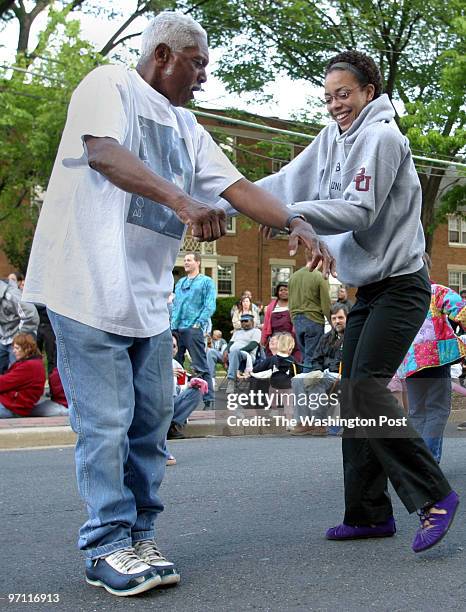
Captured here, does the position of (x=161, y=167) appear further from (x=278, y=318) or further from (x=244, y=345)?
(x=244, y=345)

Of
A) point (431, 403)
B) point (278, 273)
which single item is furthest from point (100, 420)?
point (278, 273)

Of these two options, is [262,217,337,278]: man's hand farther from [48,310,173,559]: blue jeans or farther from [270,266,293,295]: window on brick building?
[270,266,293,295]: window on brick building

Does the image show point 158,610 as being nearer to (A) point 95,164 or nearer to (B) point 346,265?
(A) point 95,164

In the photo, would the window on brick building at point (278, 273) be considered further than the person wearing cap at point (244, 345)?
Yes

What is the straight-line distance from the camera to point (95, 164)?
319 cm

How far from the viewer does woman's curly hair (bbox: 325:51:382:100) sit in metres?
4.27

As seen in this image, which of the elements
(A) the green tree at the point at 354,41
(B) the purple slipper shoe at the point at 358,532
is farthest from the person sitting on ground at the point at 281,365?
(A) the green tree at the point at 354,41

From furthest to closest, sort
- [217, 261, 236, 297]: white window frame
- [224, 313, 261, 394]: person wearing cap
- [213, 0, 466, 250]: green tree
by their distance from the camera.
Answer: [217, 261, 236, 297]: white window frame, [213, 0, 466, 250]: green tree, [224, 313, 261, 394]: person wearing cap

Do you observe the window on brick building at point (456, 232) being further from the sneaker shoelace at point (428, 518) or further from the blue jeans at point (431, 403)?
the sneaker shoelace at point (428, 518)

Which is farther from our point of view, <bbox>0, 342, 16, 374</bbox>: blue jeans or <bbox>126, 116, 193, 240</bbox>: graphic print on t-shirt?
<bbox>0, 342, 16, 374</bbox>: blue jeans

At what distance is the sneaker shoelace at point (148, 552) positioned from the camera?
11.2 ft

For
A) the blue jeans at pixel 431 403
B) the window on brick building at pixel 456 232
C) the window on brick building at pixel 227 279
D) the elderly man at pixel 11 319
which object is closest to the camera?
the blue jeans at pixel 431 403

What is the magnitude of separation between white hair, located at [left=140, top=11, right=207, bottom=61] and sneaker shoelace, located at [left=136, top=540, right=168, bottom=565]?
1.81m

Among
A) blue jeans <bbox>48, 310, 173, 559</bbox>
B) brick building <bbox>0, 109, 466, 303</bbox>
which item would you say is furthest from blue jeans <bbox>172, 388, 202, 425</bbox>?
brick building <bbox>0, 109, 466, 303</bbox>
